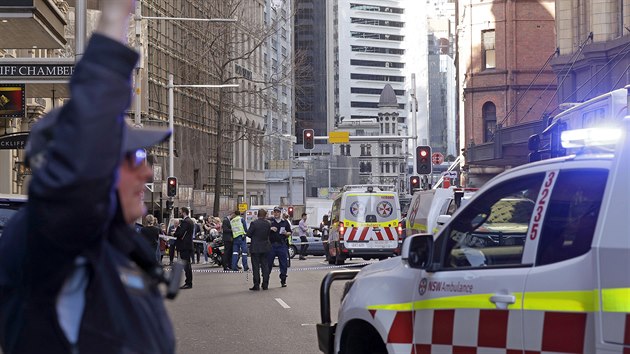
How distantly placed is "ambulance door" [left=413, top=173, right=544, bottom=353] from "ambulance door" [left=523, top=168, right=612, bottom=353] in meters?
0.11

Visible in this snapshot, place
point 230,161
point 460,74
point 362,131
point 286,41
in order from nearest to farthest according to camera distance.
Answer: point 460,74 → point 230,161 → point 286,41 → point 362,131

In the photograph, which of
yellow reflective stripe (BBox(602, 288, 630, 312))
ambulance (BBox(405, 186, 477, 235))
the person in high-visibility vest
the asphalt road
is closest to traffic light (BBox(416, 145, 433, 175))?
the person in high-visibility vest

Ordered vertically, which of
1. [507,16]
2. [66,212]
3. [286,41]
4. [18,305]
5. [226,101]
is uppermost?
[286,41]

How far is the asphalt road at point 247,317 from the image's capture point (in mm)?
13094

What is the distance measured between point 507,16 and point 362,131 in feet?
438

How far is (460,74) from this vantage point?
7069 cm

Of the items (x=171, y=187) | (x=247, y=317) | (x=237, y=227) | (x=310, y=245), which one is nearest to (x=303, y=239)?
(x=310, y=245)

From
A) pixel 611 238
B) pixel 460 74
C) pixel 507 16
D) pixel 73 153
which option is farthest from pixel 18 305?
pixel 460 74

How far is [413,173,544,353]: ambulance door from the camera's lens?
19.2 ft

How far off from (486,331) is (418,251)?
79 centimetres

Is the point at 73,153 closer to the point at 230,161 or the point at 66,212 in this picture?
the point at 66,212

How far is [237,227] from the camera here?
98.7 feet

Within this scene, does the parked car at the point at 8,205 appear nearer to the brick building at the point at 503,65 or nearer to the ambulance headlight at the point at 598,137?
the ambulance headlight at the point at 598,137

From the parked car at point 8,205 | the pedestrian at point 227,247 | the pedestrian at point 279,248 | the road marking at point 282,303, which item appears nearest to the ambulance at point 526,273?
the parked car at point 8,205
